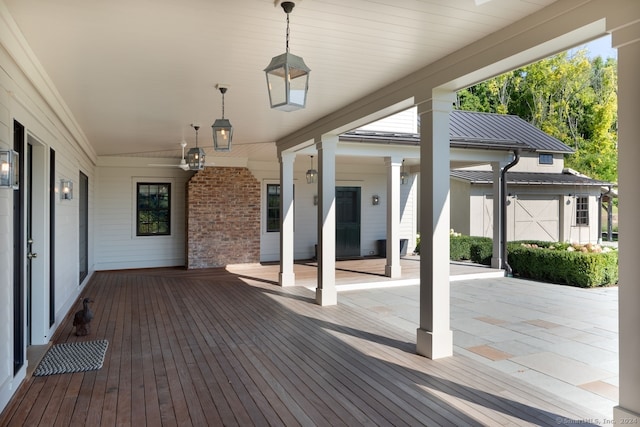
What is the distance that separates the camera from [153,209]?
10.5m

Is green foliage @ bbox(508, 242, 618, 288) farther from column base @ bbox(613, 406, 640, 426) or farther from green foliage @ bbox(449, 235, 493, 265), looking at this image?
column base @ bbox(613, 406, 640, 426)

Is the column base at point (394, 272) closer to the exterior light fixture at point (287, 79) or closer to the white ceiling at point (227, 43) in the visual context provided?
the white ceiling at point (227, 43)

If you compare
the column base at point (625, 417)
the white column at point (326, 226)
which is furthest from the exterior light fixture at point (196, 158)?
the column base at point (625, 417)

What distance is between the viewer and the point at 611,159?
22.2 metres

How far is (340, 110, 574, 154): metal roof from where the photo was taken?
27.8 ft

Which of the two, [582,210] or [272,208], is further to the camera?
[582,210]

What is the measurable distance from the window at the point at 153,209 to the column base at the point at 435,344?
7975 mm

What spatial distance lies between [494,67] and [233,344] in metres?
3.52

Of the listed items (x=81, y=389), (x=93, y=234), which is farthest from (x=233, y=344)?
(x=93, y=234)

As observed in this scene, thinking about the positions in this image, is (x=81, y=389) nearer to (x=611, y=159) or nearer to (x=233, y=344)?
(x=233, y=344)

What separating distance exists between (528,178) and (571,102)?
13.5 metres

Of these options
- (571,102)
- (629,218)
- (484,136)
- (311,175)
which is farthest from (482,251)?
(571,102)

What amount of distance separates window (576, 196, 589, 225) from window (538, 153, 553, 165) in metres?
1.66

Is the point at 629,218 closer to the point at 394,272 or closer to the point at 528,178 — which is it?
the point at 394,272
